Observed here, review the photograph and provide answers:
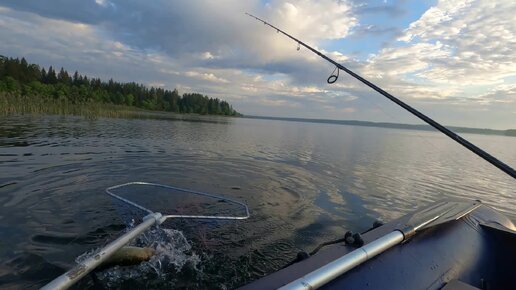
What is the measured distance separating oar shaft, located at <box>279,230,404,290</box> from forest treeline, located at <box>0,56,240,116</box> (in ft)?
178

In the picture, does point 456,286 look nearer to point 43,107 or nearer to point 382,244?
point 382,244

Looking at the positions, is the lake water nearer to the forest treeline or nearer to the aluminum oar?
the aluminum oar

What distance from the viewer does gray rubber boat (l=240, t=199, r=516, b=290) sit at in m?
2.52

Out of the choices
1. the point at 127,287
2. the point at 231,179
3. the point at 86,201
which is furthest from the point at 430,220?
the point at 231,179

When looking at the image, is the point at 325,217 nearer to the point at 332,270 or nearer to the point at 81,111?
the point at 332,270

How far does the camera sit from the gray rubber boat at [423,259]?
2516 mm

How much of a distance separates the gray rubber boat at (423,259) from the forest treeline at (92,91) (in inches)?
2125

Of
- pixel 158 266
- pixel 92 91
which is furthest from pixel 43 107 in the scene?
pixel 92 91

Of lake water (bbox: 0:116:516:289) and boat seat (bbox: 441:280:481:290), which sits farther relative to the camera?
lake water (bbox: 0:116:516:289)

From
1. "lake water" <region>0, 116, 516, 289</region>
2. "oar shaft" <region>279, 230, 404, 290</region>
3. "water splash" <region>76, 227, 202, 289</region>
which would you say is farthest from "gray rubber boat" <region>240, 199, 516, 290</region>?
"water splash" <region>76, 227, 202, 289</region>

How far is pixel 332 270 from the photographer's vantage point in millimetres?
2309

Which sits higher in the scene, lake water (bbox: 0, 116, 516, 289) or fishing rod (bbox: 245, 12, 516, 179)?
fishing rod (bbox: 245, 12, 516, 179)

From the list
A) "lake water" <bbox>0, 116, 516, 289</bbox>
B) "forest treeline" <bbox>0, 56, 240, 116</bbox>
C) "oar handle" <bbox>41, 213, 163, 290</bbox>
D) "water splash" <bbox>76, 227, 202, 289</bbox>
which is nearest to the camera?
"oar handle" <bbox>41, 213, 163, 290</bbox>

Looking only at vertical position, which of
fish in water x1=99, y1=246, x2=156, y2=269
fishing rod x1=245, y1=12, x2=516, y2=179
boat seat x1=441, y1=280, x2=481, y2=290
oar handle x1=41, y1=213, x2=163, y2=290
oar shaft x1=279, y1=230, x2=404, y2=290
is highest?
fishing rod x1=245, y1=12, x2=516, y2=179
